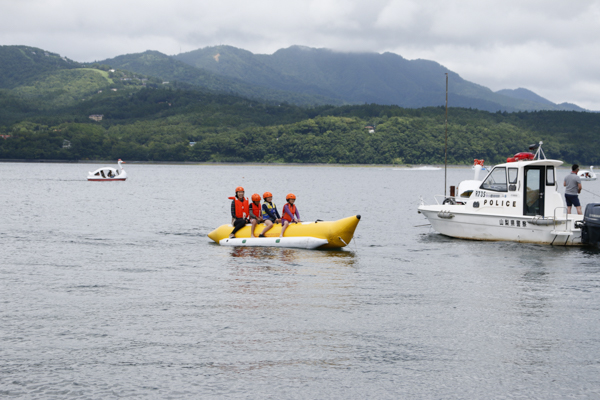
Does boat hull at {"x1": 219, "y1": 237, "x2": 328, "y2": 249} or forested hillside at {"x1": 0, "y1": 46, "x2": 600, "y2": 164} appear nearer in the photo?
boat hull at {"x1": 219, "y1": 237, "x2": 328, "y2": 249}

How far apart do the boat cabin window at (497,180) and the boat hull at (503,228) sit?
1075 millimetres

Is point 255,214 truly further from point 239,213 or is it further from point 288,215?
point 288,215

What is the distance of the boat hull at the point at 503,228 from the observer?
2150 centimetres

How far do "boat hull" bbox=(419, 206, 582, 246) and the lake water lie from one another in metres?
0.59

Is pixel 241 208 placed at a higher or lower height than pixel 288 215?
higher

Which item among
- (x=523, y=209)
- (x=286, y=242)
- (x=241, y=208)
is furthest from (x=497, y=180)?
(x=241, y=208)

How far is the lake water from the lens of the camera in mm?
8234

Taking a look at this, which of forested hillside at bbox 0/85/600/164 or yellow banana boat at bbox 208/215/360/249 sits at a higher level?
forested hillside at bbox 0/85/600/164

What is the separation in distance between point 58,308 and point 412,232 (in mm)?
20358

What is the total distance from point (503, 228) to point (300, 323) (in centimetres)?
1402

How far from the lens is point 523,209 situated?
22.3 metres

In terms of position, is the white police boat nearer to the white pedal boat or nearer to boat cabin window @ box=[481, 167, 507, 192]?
boat cabin window @ box=[481, 167, 507, 192]

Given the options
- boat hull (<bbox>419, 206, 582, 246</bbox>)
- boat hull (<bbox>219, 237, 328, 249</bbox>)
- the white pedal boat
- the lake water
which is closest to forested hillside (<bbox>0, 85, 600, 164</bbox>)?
the white pedal boat

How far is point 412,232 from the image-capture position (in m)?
29.8
